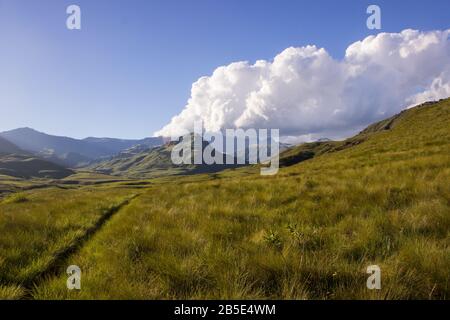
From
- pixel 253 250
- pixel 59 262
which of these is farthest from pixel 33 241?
pixel 253 250

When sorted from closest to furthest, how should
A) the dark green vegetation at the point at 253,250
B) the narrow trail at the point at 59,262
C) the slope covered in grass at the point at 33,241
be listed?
the dark green vegetation at the point at 253,250, the narrow trail at the point at 59,262, the slope covered in grass at the point at 33,241

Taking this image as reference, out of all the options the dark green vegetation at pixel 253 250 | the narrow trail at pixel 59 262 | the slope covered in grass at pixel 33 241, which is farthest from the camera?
the slope covered in grass at pixel 33 241

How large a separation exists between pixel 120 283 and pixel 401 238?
4975mm

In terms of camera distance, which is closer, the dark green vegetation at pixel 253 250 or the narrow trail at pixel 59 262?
the dark green vegetation at pixel 253 250

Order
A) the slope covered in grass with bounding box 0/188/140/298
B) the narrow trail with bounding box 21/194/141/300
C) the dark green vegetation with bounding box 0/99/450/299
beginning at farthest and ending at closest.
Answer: the slope covered in grass with bounding box 0/188/140/298
the narrow trail with bounding box 21/194/141/300
the dark green vegetation with bounding box 0/99/450/299

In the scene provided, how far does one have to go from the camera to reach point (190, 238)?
724 centimetres

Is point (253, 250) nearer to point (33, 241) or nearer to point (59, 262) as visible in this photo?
point (59, 262)

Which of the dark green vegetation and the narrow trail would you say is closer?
the dark green vegetation

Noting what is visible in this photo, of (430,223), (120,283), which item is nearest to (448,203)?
(430,223)

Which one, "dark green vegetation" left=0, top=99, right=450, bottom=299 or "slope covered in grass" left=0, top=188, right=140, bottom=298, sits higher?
"dark green vegetation" left=0, top=99, right=450, bottom=299

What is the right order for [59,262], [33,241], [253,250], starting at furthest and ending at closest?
[33,241]
[59,262]
[253,250]

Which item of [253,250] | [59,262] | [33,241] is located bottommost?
[59,262]

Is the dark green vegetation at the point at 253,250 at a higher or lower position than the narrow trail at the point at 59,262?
higher
